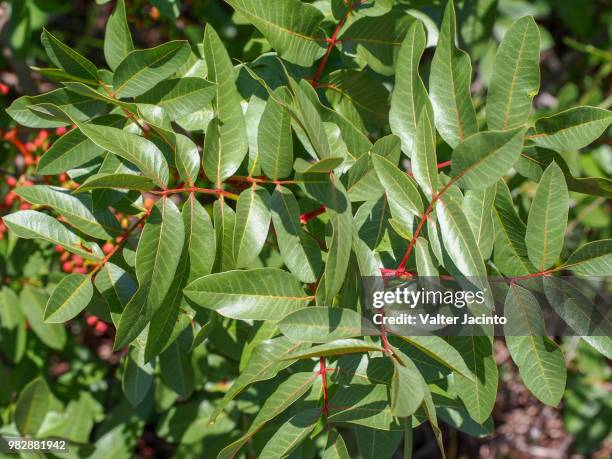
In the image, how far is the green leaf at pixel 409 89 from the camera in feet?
4.09

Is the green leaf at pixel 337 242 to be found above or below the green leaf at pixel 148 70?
below

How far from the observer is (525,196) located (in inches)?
87.7

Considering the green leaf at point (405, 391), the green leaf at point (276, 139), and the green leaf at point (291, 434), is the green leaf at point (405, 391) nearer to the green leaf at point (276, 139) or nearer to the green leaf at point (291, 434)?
the green leaf at point (291, 434)

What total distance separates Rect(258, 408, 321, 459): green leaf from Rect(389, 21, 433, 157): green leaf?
546 millimetres

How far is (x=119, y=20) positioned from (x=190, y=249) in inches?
21.3

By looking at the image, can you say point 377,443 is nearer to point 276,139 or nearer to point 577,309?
point 577,309

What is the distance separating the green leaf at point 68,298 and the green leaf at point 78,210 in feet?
0.34

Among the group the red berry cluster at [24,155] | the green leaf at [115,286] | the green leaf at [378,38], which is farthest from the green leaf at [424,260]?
the red berry cluster at [24,155]

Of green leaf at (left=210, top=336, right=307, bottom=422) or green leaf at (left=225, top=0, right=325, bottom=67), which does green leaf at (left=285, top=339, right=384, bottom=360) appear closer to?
green leaf at (left=210, top=336, right=307, bottom=422)

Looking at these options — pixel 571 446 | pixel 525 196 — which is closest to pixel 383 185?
pixel 525 196

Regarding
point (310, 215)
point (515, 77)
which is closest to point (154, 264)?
point (310, 215)

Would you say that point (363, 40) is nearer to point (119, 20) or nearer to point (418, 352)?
point (119, 20)

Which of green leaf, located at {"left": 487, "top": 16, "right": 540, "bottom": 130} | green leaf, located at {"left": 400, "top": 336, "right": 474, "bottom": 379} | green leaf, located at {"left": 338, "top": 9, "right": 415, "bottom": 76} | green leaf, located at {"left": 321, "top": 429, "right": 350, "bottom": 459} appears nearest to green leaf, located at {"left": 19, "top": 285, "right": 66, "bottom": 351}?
green leaf, located at {"left": 321, "top": 429, "right": 350, "bottom": 459}

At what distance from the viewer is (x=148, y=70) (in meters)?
1.33
